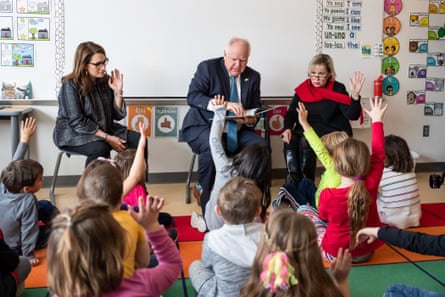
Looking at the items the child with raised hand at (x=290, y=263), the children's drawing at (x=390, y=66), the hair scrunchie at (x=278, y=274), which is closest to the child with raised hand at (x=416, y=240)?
the child with raised hand at (x=290, y=263)

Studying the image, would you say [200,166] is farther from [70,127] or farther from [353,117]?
[353,117]

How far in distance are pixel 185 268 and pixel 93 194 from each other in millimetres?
958

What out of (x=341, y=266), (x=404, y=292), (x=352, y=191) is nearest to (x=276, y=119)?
(x=352, y=191)

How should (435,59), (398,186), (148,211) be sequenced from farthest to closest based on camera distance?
(435,59) → (398,186) → (148,211)

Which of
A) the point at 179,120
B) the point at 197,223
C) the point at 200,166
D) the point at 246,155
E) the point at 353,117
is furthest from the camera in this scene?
the point at 179,120

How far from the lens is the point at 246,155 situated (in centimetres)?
249

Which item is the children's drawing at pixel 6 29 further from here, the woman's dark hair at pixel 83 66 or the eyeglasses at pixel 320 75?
the eyeglasses at pixel 320 75

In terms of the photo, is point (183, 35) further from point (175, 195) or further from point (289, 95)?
point (175, 195)

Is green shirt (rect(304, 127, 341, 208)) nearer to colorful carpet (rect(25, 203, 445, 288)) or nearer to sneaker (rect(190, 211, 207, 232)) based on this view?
colorful carpet (rect(25, 203, 445, 288))

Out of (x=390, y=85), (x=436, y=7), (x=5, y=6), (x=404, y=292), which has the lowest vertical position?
(x=404, y=292)

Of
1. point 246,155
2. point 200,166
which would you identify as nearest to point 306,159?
point 200,166

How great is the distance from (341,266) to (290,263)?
24 cm

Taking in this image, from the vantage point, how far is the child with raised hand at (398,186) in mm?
3100

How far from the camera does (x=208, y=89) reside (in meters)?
3.60
